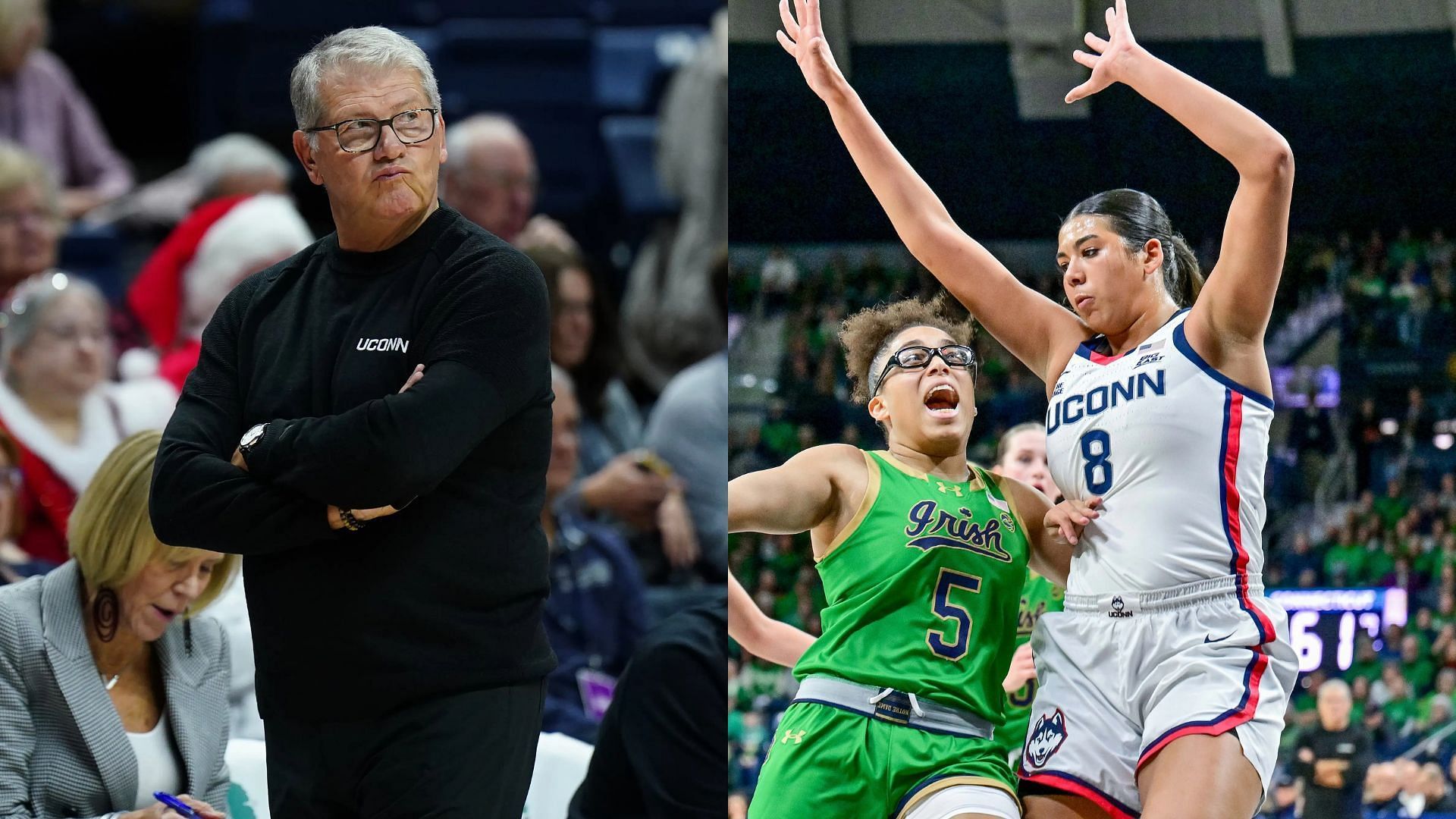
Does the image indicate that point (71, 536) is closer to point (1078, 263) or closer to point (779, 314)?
point (779, 314)

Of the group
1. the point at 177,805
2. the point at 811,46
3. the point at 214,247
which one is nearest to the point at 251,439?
the point at 177,805

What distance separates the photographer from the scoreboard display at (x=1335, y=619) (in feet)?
11.3

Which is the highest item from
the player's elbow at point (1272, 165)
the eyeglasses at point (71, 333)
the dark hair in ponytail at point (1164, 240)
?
the player's elbow at point (1272, 165)

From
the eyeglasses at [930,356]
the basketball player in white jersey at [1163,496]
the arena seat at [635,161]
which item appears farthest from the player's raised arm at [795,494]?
the arena seat at [635,161]

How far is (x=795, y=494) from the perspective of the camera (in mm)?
3131

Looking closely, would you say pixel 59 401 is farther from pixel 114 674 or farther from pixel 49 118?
pixel 49 118

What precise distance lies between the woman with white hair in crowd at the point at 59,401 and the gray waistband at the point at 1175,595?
2588 mm

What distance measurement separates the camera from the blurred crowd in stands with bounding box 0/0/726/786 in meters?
4.41

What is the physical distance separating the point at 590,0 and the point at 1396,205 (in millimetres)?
6879

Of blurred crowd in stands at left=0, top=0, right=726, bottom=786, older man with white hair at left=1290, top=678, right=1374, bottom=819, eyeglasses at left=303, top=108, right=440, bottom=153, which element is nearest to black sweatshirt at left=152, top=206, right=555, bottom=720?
eyeglasses at left=303, top=108, right=440, bottom=153

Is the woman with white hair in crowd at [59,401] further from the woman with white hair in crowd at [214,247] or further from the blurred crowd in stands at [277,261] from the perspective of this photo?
the woman with white hair in crowd at [214,247]

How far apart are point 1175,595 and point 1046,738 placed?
1.18 feet

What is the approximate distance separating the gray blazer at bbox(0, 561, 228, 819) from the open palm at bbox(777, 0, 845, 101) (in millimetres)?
1839

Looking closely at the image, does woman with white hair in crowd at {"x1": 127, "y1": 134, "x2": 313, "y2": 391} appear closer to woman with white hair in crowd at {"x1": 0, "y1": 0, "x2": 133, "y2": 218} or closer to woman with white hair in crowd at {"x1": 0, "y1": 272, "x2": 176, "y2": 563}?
woman with white hair in crowd at {"x1": 0, "y1": 272, "x2": 176, "y2": 563}
